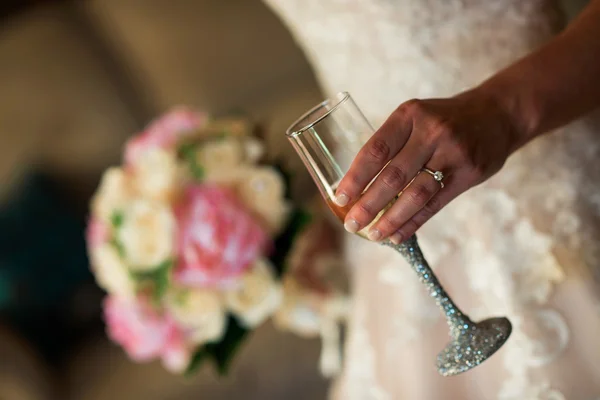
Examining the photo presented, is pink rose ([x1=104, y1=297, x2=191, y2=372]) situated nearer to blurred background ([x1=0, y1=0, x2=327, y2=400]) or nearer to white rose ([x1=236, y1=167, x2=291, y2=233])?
white rose ([x1=236, y1=167, x2=291, y2=233])

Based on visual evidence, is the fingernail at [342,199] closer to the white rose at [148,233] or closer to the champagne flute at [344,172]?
the champagne flute at [344,172]

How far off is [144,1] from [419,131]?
1402 mm

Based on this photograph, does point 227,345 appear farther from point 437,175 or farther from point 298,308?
point 437,175

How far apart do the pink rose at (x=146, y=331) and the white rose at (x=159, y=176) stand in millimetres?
184

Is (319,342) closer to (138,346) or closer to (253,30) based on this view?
(138,346)

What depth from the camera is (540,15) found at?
0.79m

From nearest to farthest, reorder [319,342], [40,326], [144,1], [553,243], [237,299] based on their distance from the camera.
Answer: [553,243]
[237,299]
[319,342]
[40,326]
[144,1]

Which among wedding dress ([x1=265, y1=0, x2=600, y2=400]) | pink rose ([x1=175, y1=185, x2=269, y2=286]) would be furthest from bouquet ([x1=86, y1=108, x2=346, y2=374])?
wedding dress ([x1=265, y1=0, x2=600, y2=400])

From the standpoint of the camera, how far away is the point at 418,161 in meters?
0.54

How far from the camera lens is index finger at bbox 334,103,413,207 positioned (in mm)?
527

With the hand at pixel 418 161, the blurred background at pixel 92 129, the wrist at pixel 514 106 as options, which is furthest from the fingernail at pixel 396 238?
the blurred background at pixel 92 129

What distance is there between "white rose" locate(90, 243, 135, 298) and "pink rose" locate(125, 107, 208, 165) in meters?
0.17

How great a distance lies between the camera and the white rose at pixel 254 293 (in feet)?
3.19

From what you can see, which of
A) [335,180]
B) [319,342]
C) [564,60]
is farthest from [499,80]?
Result: [319,342]
